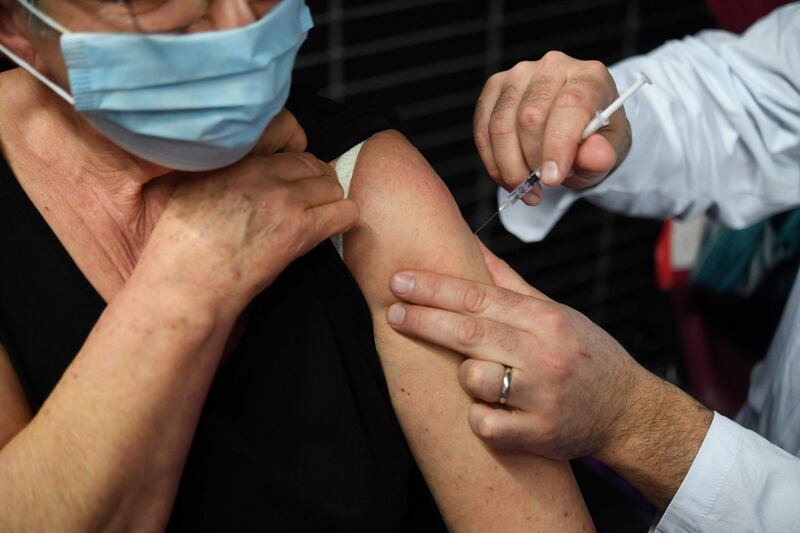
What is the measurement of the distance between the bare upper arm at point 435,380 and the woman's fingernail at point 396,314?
0.03 m

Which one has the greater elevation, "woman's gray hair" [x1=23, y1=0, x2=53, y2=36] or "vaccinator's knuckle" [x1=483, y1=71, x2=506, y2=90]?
"woman's gray hair" [x1=23, y1=0, x2=53, y2=36]

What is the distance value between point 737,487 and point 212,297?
788 mm

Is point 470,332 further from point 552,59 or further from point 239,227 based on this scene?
point 552,59

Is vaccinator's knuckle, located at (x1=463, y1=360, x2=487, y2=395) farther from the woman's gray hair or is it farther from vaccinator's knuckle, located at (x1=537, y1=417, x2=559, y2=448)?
the woman's gray hair

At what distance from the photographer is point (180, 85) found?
1028mm

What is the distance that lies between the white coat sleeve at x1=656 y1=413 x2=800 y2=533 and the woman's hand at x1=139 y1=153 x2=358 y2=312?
2.04 ft

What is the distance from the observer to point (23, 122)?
3.92ft

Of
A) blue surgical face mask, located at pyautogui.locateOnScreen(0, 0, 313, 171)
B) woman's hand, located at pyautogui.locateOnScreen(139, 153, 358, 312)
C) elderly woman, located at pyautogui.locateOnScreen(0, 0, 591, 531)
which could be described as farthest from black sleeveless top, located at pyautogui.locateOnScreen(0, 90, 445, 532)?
blue surgical face mask, located at pyautogui.locateOnScreen(0, 0, 313, 171)

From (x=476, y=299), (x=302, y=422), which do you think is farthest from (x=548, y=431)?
(x=302, y=422)

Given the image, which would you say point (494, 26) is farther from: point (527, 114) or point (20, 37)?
point (20, 37)

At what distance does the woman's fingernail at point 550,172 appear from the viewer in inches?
48.1

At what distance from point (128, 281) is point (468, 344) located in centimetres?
42

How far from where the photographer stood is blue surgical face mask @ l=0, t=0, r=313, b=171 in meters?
1.01

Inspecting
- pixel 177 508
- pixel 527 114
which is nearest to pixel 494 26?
pixel 527 114
